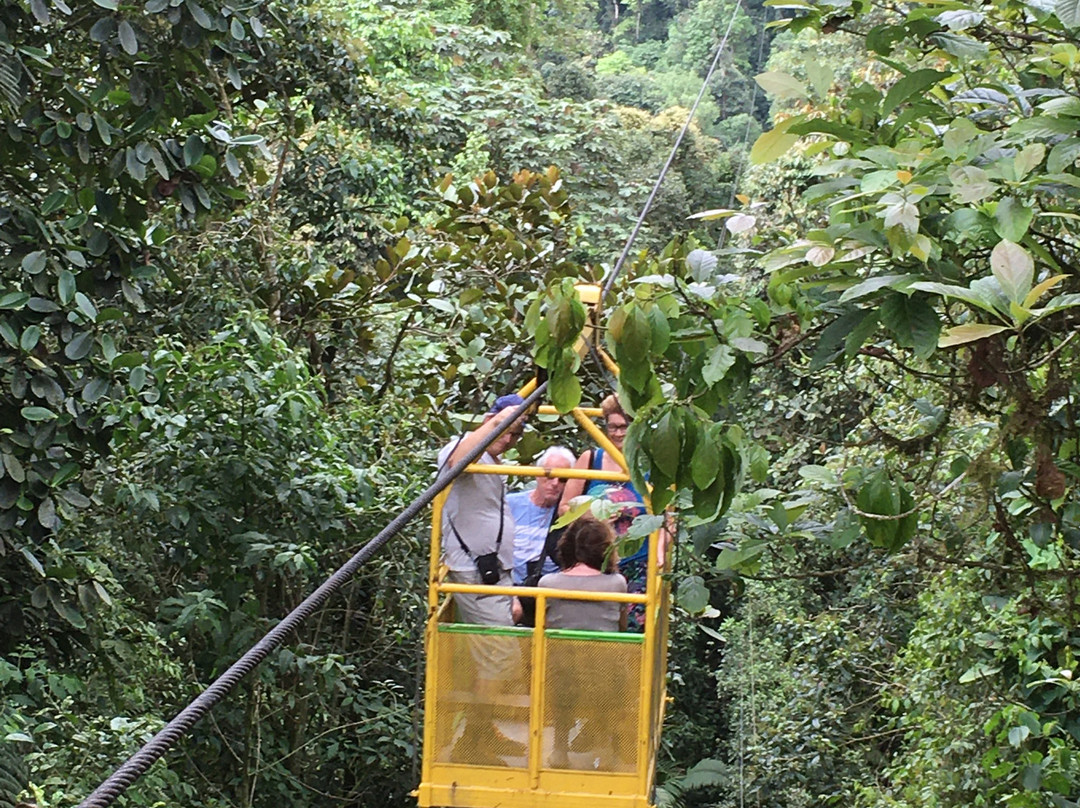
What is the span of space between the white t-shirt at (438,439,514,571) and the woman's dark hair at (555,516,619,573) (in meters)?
0.22

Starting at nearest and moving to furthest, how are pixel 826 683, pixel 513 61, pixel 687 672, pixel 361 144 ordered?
pixel 361 144
pixel 826 683
pixel 687 672
pixel 513 61

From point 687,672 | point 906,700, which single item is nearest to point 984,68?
point 906,700

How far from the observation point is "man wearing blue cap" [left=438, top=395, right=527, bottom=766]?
4.17 meters

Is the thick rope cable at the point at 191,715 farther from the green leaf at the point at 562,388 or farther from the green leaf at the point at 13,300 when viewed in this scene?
the green leaf at the point at 13,300

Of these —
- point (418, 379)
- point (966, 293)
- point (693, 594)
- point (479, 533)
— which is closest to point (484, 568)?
point (479, 533)

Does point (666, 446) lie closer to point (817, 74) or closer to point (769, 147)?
point (769, 147)

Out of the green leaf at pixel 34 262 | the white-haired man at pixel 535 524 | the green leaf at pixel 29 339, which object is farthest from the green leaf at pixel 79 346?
the white-haired man at pixel 535 524

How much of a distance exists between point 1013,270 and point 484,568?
277 centimetres

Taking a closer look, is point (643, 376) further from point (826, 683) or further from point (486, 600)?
point (826, 683)

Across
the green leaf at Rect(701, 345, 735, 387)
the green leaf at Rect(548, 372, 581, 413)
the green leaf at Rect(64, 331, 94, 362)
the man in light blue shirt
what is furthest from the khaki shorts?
the green leaf at Rect(701, 345, 735, 387)

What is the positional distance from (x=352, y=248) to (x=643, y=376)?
20.0 feet

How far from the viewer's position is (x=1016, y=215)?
2033 millimetres

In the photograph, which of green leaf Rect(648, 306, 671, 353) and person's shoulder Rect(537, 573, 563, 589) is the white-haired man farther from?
green leaf Rect(648, 306, 671, 353)

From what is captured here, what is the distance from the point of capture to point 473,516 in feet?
14.5
